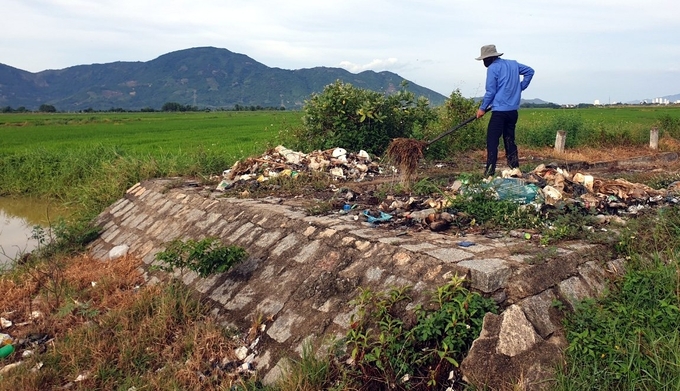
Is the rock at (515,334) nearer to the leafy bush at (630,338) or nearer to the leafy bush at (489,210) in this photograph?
the leafy bush at (630,338)

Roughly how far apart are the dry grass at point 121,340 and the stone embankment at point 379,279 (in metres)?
0.25

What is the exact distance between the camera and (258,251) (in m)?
4.61

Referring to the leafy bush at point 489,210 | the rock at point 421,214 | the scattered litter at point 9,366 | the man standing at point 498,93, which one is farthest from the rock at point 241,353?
the man standing at point 498,93

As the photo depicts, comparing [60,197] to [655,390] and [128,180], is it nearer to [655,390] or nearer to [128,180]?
[128,180]

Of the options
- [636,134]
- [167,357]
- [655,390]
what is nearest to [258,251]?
[167,357]

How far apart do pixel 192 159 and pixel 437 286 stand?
7.11 meters

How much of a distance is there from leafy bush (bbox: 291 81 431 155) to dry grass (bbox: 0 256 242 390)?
4.83 m

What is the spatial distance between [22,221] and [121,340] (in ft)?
25.2

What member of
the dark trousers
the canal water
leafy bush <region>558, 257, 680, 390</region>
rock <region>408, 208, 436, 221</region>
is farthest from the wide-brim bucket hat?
the canal water

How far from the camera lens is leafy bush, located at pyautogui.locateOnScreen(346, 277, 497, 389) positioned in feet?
9.17

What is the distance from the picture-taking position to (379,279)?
351 centimetres

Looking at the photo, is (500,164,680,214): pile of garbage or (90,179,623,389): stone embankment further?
(500,164,680,214): pile of garbage

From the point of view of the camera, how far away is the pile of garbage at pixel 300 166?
24.0 ft

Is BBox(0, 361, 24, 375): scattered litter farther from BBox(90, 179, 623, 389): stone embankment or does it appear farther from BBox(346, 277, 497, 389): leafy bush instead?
BBox(346, 277, 497, 389): leafy bush
